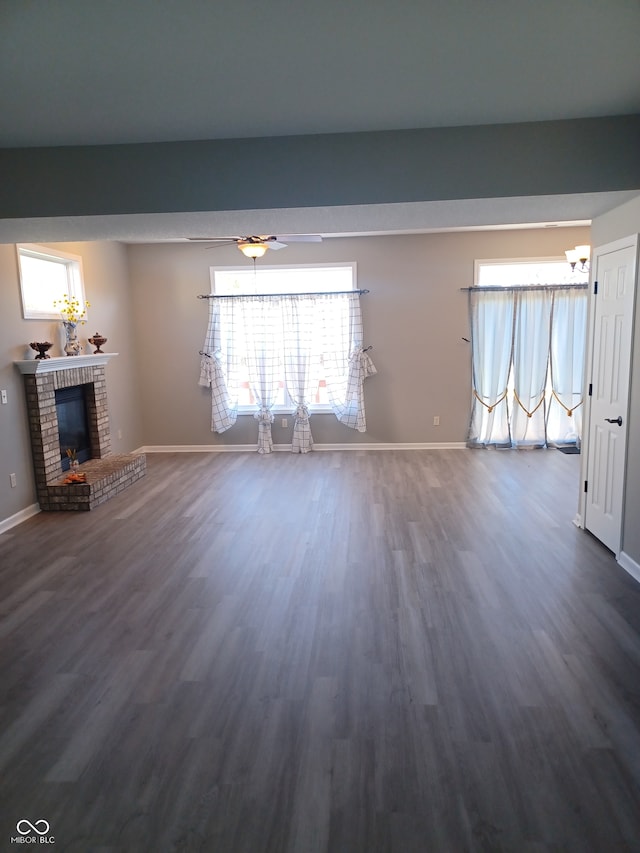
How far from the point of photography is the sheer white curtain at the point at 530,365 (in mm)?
6922

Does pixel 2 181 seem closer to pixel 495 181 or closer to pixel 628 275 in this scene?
pixel 495 181

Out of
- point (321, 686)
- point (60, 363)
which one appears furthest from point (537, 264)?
point (321, 686)

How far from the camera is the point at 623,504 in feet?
11.8

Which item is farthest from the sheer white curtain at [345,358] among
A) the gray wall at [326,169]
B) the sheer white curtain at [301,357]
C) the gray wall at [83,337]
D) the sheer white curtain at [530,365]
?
the gray wall at [326,169]

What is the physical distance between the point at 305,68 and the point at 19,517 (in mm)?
4353

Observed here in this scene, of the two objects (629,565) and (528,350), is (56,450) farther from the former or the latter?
(528,350)

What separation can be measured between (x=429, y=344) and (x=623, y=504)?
396 centimetres

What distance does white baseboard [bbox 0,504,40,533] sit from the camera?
15.4ft

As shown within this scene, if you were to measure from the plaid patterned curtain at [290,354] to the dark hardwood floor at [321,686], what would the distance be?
2799 mm

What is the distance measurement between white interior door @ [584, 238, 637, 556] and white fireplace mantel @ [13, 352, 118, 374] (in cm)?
459

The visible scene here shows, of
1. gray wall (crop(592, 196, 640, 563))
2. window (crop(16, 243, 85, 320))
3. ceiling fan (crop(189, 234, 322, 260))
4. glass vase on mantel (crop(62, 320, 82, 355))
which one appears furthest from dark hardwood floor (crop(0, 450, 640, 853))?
ceiling fan (crop(189, 234, 322, 260))

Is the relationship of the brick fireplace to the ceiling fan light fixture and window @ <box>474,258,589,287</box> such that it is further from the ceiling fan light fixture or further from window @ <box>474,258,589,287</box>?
window @ <box>474,258,589,287</box>

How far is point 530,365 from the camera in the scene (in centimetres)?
703

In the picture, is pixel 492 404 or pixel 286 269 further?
pixel 286 269
